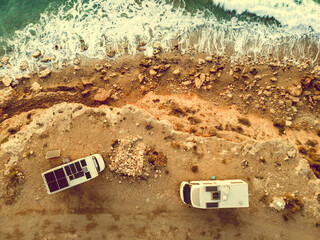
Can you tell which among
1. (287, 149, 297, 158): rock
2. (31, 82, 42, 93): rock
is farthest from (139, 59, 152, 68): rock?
(287, 149, 297, 158): rock

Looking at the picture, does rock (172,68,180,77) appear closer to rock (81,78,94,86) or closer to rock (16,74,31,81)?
rock (81,78,94,86)

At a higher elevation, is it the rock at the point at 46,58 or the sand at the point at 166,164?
the rock at the point at 46,58

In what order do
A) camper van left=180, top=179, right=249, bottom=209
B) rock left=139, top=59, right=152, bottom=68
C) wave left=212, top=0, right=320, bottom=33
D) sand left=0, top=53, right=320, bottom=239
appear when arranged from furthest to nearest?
1. wave left=212, top=0, right=320, bottom=33
2. rock left=139, top=59, right=152, bottom=68
3. sand left=0, top=53, right=320, bottom=239
4. camper van left=180, top=179, right=249, bottom=209

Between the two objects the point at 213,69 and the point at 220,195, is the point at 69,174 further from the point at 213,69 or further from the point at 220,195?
the point at 213,69

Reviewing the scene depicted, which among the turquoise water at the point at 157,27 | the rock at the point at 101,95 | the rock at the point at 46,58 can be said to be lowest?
the rock at the point at 101,95

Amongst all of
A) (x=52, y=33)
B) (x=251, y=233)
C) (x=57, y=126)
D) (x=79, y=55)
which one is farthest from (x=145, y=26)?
(x=251, y=233)

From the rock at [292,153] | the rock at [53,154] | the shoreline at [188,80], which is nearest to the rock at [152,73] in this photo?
the shoreline at [188,80]

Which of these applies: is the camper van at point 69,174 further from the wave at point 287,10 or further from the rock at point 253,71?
the wave at point 287,10
